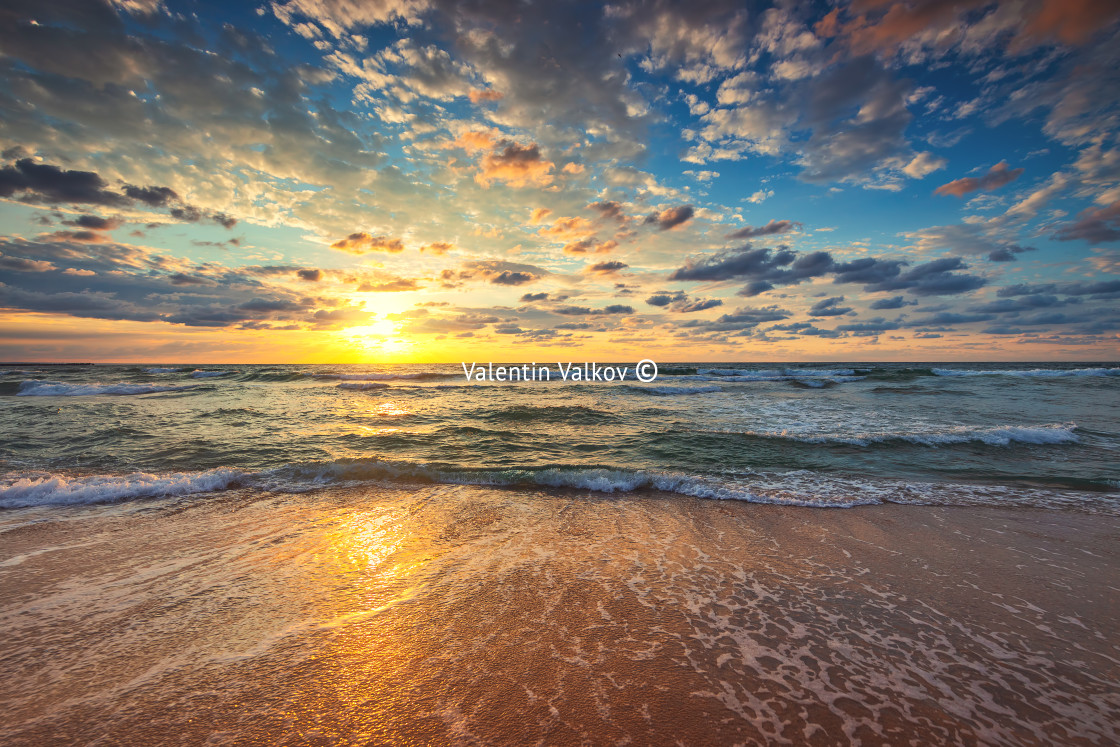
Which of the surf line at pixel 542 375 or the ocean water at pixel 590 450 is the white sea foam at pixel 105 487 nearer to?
the ocean water at pixel 590 450

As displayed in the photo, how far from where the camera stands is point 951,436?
12203mm

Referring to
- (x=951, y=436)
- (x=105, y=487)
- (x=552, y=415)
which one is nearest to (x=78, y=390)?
(x=105, y=487)

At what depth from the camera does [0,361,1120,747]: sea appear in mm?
2746

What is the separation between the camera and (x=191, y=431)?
1279 cm

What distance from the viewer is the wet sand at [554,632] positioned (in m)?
2.70

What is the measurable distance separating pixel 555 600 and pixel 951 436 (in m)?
14.4

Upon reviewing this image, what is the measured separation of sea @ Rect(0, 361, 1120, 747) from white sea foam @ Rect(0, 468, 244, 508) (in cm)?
6

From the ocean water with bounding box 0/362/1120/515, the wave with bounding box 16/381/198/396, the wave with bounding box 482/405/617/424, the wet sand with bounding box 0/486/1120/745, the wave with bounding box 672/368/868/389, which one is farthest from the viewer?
the wave with bounding box 672/368/868/389

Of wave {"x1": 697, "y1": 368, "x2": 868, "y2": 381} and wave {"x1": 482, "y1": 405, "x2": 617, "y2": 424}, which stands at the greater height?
wave {"x1": 697, "y1": 368, "x2": 868, "y2": 381}

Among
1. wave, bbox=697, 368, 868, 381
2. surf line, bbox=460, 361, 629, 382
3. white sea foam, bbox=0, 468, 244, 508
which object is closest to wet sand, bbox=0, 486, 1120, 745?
white sea foam, bbox=0, 468, 244, 508

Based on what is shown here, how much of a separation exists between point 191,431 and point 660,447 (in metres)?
14.6

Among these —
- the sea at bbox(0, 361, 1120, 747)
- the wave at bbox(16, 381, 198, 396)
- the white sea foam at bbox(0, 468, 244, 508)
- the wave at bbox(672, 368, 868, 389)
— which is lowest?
the sea at bbox(0, 361, 1120, 747)

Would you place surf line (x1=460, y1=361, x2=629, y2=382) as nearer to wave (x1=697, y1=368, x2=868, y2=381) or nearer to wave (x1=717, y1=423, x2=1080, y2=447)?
wave (x1=697, y1=368, x2=868, y2=381)

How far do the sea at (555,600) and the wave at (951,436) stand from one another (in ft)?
6.56
